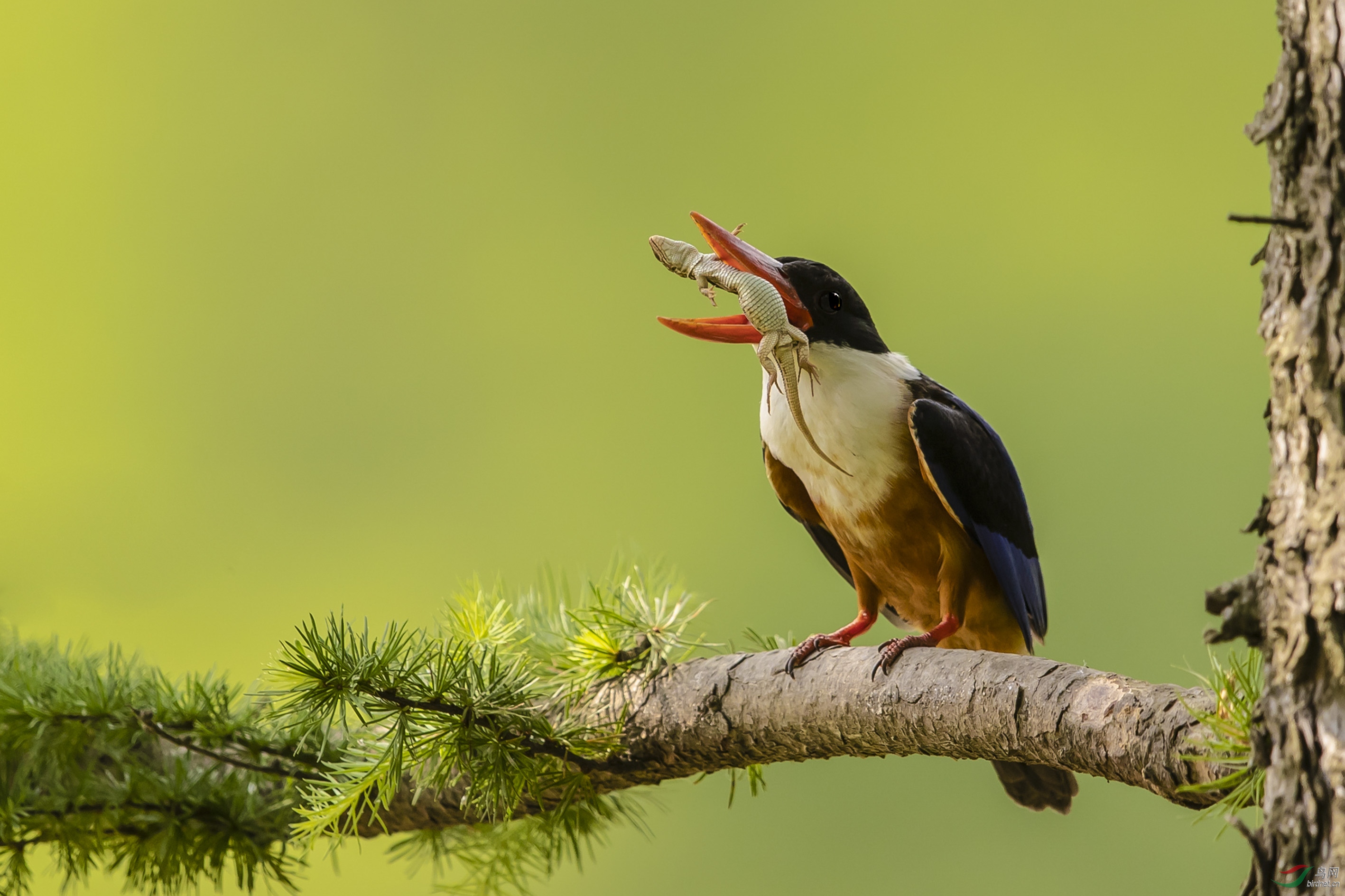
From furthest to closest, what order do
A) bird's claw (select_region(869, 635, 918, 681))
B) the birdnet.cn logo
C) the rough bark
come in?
1. bird's claw (select_region(869, 635, 918, 681))
2. the rough bark
3. the birdnet.cn logo

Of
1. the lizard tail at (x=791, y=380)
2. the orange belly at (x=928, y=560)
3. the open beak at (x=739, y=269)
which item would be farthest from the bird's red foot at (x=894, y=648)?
the open beak at (x=739, y=269)

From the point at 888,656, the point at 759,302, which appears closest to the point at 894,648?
the point at 888,656

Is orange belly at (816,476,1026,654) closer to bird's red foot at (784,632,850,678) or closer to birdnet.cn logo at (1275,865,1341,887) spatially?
bird's red foot at (784,632,850,678)

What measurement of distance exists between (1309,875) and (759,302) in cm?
71

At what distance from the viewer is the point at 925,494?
3.86 feet

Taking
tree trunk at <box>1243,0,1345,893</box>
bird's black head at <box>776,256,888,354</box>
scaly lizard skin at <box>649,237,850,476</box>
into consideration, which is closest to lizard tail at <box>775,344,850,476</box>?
scaly lizard skin at <box>649,237,850,476</box>

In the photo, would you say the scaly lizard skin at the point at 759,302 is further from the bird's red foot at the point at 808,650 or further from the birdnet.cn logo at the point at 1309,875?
the birdnet.cn logo at the point at 1309,875

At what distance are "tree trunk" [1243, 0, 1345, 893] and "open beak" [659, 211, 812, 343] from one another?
2.00ft

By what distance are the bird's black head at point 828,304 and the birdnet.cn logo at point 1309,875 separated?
797 millimetres

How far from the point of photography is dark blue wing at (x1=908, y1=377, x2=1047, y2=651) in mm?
1138

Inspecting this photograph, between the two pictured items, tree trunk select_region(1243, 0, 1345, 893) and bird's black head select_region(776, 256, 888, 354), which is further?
bird's black head select_region(776, 256, 888, 354)

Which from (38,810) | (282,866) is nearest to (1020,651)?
(282,866)

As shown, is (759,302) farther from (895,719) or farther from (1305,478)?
(1305,478)

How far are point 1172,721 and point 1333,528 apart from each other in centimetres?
23
